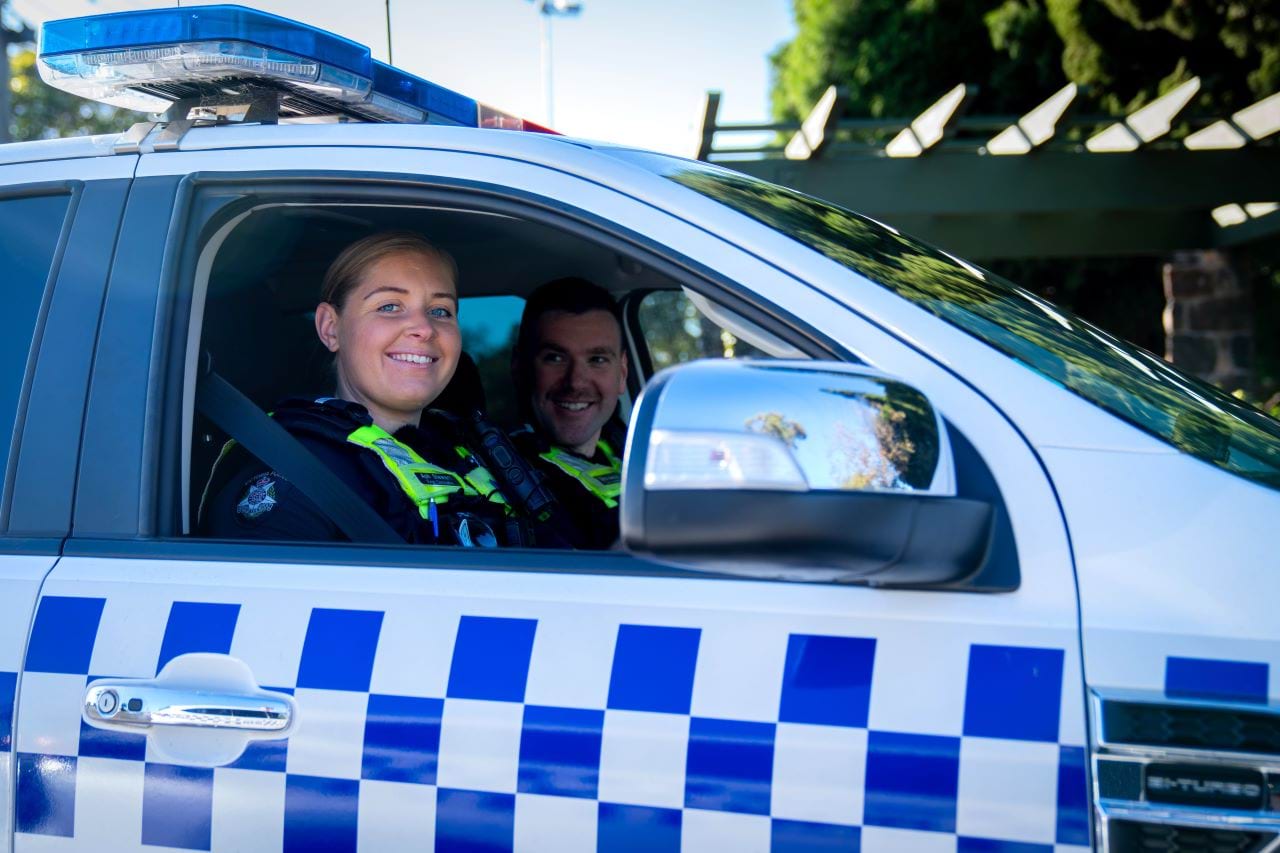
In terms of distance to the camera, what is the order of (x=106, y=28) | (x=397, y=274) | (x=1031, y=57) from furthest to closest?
1. (x=1031, y=57)
2. (x=397, y=274)
3. (x=106, y=28)

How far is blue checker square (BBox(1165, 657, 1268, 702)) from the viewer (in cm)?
127

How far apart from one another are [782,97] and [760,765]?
71.1ft

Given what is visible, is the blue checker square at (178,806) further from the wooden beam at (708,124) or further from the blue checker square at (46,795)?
the wooden beam at (708,124)

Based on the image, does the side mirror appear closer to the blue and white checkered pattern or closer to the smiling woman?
the blue and white checkered pattern

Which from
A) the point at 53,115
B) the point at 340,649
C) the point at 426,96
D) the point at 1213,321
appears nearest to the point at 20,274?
the point at 426,96

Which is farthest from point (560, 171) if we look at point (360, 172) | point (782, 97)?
point (782, 97)

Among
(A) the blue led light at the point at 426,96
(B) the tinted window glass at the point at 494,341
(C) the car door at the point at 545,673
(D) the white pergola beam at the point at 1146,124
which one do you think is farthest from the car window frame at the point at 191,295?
(D) the white pergola beam at the point at 1146,124

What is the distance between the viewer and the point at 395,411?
7.50ft

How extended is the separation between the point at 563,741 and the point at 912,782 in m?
0.38

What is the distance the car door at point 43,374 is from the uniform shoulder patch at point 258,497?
253 millimetres

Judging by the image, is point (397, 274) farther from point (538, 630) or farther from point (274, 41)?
point (538, 630)

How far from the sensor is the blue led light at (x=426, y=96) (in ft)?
6.66

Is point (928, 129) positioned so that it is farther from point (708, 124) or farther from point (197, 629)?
point (197, 629)

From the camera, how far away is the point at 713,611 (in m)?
1.41
